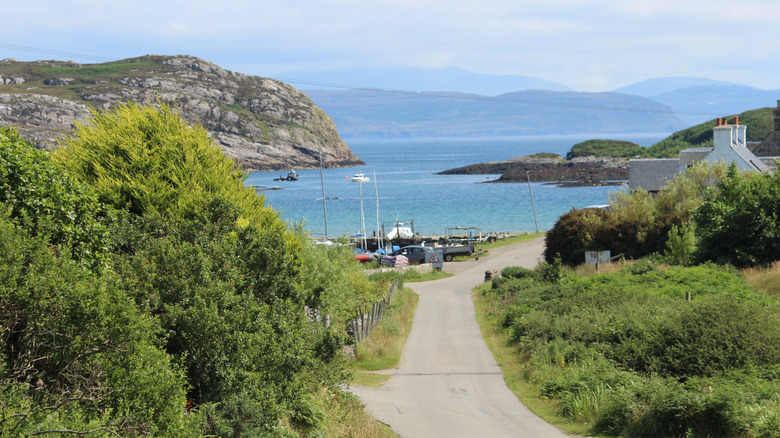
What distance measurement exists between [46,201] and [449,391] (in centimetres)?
1236

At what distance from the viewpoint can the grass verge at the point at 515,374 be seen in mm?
15211

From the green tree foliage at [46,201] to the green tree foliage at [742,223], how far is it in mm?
29730

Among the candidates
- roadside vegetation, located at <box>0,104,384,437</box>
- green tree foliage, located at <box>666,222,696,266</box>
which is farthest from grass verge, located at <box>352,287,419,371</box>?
green tree foliage, located at <box>666,222,696,266</box>

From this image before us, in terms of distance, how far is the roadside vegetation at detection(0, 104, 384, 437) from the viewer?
289 inches

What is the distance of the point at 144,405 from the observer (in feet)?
25.1

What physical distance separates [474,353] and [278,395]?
14.6 m

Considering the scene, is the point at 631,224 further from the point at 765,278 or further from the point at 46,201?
the point at 46,201

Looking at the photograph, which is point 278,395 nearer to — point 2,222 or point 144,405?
point 144,405

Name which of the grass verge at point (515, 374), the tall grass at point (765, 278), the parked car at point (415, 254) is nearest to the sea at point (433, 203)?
the parked car at point (415, 254)

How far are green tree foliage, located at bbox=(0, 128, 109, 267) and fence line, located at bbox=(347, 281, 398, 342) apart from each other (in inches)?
546

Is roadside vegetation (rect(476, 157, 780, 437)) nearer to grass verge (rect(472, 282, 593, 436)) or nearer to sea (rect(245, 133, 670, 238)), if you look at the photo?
grass verge (rect(472, 282, 593, 436))

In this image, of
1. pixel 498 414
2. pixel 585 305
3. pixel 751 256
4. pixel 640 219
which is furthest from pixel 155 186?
pixel 640 219

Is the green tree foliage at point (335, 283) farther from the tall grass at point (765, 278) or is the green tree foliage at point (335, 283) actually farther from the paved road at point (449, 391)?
the tall grass at point (765, 278)

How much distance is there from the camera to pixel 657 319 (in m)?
19.1
